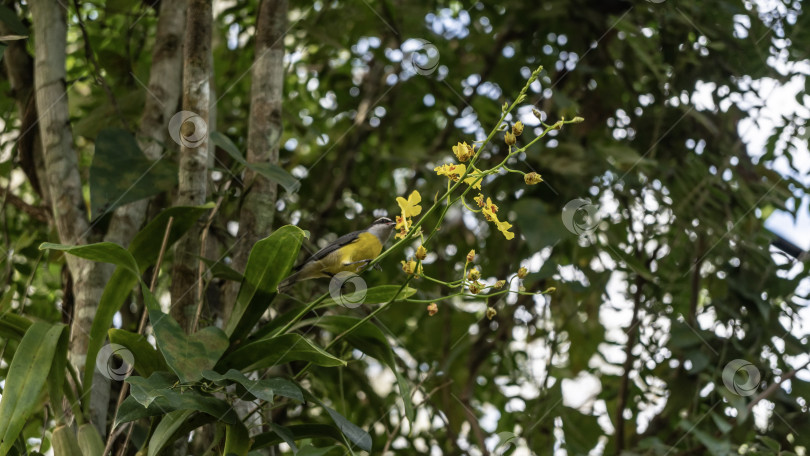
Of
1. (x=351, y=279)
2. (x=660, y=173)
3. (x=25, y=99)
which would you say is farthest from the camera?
(x=660, y=173)

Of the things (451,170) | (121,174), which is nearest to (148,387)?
(451,170)

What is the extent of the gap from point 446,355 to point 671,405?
87cm

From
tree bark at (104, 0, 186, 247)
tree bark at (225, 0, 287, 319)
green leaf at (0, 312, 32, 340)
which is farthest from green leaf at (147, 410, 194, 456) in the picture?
tree bark at (104, 0, 186, 247)

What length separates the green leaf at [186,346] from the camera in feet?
4.79

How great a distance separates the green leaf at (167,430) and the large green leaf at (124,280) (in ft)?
0.83

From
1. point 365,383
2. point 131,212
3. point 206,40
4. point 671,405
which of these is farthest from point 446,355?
point 206,40

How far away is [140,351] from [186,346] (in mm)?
152

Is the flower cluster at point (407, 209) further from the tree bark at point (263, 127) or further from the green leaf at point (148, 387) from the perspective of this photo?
the tree bark at point (263, 127)

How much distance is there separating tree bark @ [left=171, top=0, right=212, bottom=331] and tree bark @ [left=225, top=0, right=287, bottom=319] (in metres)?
0.11

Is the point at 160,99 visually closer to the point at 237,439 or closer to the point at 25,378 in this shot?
the point at 25,378

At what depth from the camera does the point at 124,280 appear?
1.75m

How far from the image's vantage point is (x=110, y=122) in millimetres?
2588

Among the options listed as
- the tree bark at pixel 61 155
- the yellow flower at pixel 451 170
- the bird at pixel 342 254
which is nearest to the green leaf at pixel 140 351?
the bird at pixel 342 254

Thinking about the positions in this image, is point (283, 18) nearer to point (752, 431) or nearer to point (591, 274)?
point (591, 274)
